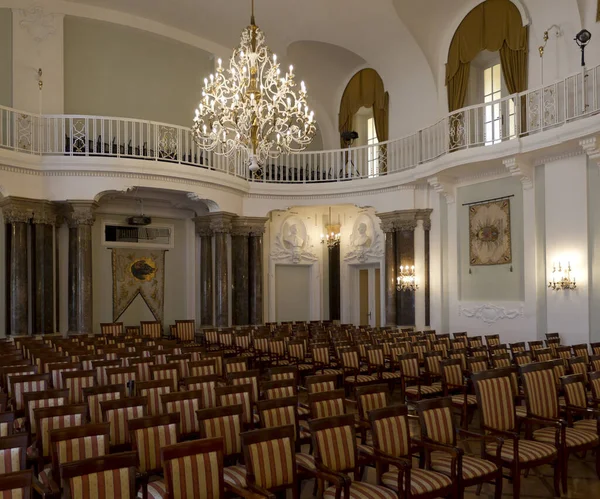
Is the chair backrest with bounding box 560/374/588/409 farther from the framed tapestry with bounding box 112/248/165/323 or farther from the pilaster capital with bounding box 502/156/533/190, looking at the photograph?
the framed tapestry with bounding box 112/248/165/323

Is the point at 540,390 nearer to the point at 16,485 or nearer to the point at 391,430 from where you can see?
the point at 391,430

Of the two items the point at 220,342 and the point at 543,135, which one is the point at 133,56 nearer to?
the point at 220,342

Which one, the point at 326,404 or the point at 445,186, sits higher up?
the point at 445,186

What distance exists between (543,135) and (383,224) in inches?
205

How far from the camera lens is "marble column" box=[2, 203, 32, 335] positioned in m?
11.6

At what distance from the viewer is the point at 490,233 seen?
40.3 feet

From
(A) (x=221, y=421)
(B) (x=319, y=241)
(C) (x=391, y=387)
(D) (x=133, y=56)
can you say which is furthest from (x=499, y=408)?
(D) (x=133, y=56)

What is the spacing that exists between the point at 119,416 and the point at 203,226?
1096 centimetres

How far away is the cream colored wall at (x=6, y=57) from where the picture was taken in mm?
13141

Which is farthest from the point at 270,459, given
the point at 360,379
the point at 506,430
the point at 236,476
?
the point at 360,379

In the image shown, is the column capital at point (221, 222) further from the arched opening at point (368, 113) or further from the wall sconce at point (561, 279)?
the wall sconce at point (561, 279)

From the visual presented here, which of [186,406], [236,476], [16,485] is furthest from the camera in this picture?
[186,406]

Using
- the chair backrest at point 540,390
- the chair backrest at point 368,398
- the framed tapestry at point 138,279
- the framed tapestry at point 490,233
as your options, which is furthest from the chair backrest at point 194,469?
the framed tapestry at point 138,279

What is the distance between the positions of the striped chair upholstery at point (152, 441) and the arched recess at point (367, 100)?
1294cm
